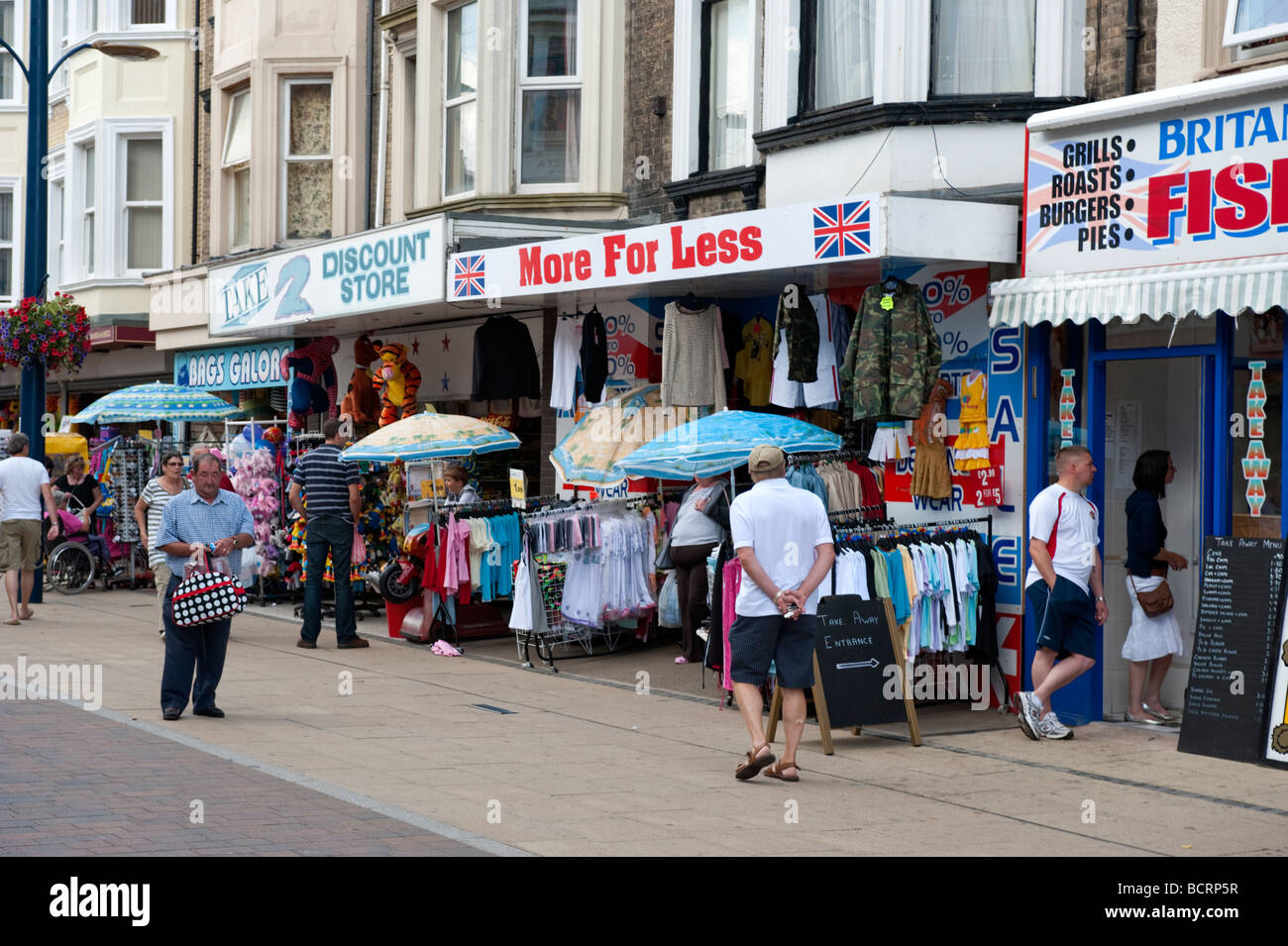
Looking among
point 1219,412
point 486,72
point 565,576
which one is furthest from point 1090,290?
point 486,72

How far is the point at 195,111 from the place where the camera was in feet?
79.4

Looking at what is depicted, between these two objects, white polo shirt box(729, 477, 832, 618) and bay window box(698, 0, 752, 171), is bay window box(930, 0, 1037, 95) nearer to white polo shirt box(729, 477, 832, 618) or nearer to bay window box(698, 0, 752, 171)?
bay window box(698, 0, 752, 171)

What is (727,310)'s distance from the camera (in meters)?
14.0

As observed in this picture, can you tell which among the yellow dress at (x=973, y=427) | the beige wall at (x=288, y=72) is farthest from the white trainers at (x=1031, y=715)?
the beige wall at (x=288, y=72)

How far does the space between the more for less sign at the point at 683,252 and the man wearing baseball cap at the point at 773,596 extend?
253 centimetres

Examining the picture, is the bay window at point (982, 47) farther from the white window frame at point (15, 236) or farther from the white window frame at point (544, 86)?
the white window frame at point (15, 236)

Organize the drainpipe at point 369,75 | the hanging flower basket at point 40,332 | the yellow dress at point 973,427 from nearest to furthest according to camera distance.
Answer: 1. the yellow dress at point 973,427
2. the hanging flower basket at point 40,332
3. the drainpipe at point 369,75

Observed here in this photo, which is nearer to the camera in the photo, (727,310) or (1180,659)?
(1180,659)

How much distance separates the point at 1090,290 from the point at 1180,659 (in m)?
2.77

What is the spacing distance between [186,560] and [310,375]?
972 cm

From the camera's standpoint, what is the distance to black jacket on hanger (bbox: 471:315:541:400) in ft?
52.5

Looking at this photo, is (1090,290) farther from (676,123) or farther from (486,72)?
(486,72)

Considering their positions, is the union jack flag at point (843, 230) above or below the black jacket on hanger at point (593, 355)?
above

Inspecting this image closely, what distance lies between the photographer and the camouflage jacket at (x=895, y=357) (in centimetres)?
1098
